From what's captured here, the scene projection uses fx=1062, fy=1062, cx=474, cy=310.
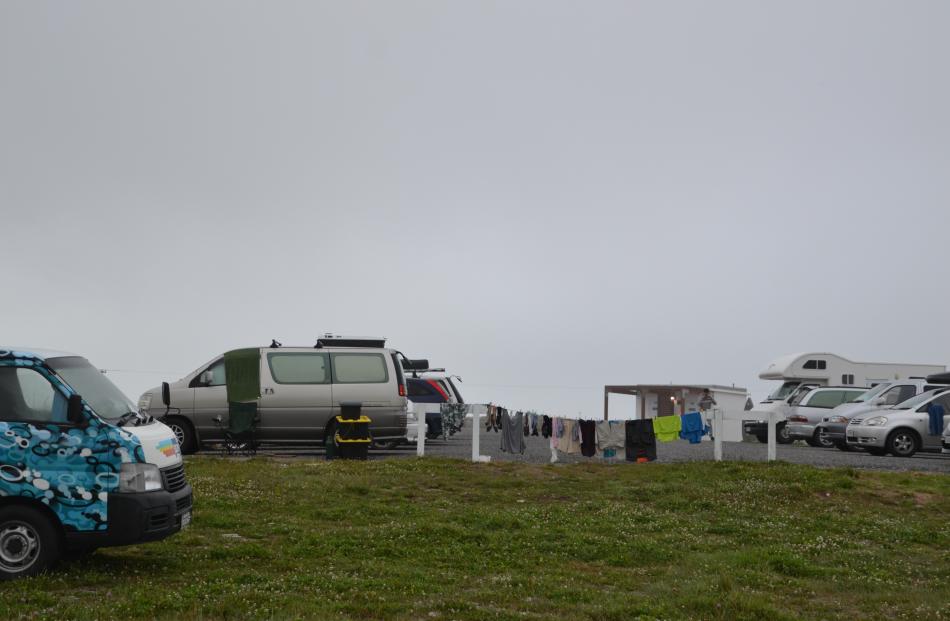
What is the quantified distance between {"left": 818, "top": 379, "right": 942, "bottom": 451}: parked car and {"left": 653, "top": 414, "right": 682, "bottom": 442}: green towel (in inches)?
349

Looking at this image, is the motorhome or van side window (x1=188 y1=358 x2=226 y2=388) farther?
the motorhome

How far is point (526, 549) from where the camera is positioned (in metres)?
11.7

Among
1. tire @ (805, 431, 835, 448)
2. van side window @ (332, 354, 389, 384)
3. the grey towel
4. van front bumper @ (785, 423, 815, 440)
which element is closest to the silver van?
van side window @ (332, 354, 389, 384)

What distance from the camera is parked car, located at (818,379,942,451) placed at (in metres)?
28.5

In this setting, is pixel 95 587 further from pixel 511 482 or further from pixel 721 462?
pixel 721 462

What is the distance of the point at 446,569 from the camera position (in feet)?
34.4

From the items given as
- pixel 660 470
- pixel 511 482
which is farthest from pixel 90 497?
pixel 660 470

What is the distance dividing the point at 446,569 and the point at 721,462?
10290 millimetres

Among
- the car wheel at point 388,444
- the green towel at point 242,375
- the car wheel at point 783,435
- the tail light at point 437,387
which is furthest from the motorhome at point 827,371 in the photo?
the green towel at point 242,375

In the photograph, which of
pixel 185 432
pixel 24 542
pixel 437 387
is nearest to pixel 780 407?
pixel 437 387

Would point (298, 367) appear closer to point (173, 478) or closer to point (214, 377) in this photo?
point (214, 377)

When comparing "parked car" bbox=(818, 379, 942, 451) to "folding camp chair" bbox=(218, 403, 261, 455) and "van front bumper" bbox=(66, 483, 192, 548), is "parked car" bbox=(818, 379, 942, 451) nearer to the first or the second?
"folding camp chair" bbox=(218, 403, 261, 455)

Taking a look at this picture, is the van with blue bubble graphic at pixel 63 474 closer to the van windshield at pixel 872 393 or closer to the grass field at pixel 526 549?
the grass field at pixel 526 549

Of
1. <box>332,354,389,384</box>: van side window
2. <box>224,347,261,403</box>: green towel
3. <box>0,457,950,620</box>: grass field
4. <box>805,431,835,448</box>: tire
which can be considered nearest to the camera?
<box>0,457,950,620</box>: grass field
